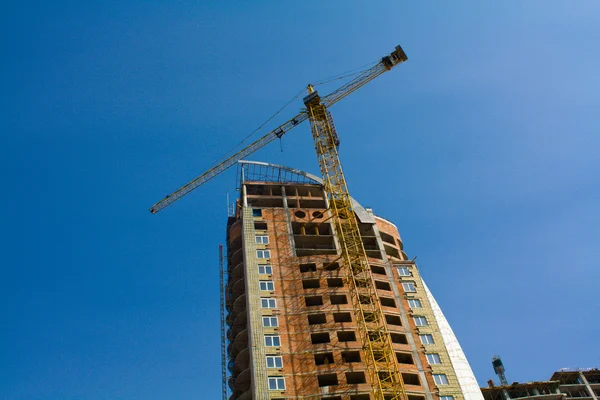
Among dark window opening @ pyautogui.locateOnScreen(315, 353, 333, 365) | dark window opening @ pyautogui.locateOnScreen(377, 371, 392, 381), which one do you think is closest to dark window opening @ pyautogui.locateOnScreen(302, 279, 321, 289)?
dark window opening @ pyautogui.locateOnScreen(315, 353, 333, 365)

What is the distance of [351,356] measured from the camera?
2832 inches

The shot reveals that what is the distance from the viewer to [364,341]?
232ft

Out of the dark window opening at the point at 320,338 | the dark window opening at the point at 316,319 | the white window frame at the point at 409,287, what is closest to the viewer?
the dark window opening at the point at 320,338

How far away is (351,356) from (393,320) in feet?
29.7

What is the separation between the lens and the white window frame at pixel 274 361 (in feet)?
224

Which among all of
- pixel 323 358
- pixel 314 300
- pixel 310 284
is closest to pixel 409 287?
pixel 310 284

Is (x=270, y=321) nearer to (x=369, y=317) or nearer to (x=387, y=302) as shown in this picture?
(x=369, y=317)

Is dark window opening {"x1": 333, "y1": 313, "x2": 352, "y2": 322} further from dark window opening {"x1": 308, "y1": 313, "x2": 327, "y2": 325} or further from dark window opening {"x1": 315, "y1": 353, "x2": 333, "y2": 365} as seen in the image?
dark window opening {"x1": 315, "y1": 353, "x2": 333, "y2": 365}

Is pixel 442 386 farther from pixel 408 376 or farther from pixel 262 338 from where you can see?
pixel 262 338

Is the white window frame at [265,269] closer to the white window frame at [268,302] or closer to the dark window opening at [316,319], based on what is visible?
the white window frame at [268,302]

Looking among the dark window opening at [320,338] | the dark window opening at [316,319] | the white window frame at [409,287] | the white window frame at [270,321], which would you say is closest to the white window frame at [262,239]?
the white window frame at [270,321]

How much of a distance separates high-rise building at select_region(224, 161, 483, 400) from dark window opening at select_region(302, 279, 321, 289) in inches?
5.6

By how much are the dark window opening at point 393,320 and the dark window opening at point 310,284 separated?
1049 centimetres

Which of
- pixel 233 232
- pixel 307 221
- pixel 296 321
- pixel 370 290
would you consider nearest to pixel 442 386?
pixel 370 290
